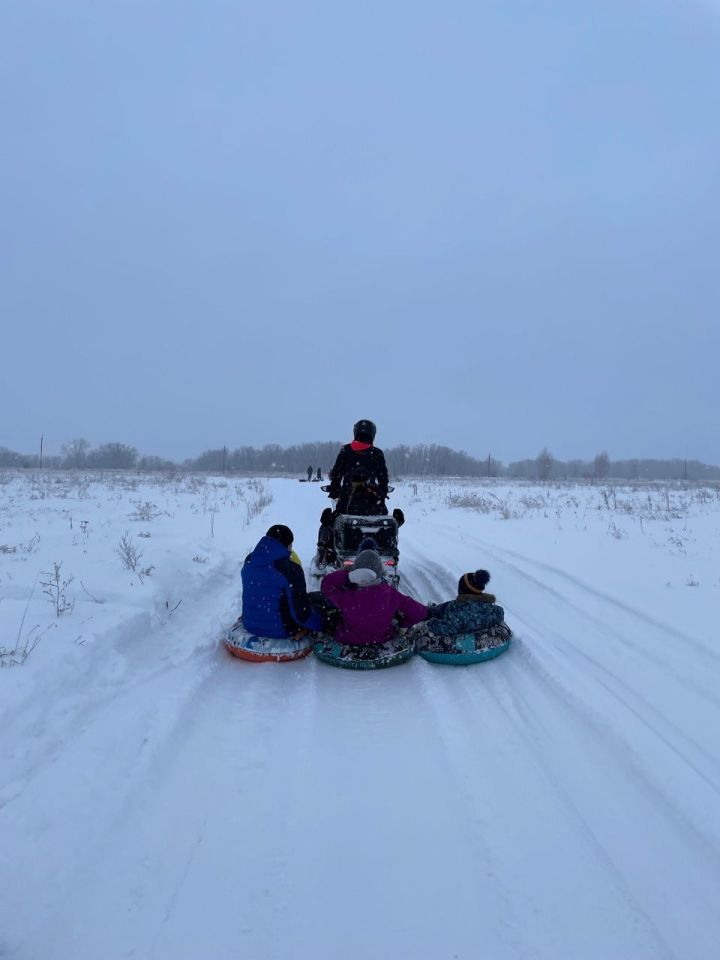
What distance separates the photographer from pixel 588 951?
7.04ft

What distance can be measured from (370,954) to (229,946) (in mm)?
572

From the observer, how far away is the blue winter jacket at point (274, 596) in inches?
207

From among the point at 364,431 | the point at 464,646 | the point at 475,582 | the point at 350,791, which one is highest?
the point at 364,431

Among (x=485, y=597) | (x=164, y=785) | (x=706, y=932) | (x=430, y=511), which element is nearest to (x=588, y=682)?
(x=485, y=597)

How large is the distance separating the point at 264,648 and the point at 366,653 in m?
0.99

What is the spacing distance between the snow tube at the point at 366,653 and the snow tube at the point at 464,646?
154mm

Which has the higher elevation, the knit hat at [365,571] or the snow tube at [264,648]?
the knit hat at [365,571]

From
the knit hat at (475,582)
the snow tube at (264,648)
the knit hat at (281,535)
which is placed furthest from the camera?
the knit hat at (281,535)

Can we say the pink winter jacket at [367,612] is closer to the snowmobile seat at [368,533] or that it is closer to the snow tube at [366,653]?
the snow tube at [366,653]

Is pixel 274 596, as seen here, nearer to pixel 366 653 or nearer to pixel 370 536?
pixel 366 653

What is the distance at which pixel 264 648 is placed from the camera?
517cm

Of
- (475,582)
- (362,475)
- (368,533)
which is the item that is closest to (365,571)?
(475,582)

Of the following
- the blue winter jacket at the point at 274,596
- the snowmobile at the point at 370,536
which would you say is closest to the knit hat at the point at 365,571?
the blue winter jacket at the point at 274,596

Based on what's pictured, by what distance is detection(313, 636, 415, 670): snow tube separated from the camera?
5.00 m
